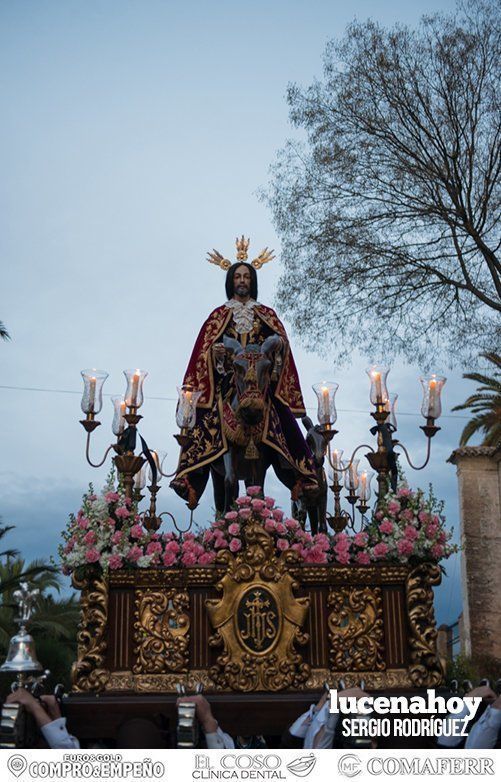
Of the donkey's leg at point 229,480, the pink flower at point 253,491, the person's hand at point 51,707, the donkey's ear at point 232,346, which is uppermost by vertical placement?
the donkey's ear at point 232,346

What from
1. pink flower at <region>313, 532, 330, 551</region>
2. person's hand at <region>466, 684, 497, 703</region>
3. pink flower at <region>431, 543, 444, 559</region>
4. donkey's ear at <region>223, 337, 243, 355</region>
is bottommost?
person's hand at <region>466, 684, 497, 703</region>

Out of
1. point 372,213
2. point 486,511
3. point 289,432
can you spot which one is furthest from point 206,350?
point 486,511

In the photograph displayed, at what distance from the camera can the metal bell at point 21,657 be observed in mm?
7104

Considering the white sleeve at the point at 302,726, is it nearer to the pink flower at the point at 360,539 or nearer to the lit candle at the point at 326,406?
the pink flower at the point at 360,539

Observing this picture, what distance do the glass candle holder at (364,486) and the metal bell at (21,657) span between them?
8.49m

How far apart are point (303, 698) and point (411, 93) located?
10.5 meters

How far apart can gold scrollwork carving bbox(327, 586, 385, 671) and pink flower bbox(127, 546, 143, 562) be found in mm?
1970

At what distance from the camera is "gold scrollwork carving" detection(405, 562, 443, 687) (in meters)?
9.12

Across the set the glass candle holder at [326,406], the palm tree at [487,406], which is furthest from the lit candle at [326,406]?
the palm tree at [487,406]

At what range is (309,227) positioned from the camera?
629 inches

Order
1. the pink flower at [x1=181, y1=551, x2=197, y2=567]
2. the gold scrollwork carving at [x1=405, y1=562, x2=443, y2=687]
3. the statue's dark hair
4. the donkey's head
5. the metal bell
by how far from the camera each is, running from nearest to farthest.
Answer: the metal bell, the gold scrollwork carving at [x1=405, y1=562, x2=443, y2=687], the pink flower at [x1=181, y1=551, x2=197, y2=567], the donkey's head, the statue's dark hair

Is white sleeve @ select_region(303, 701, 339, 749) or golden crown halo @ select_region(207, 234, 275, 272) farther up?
golden crown halo @ select_region(207, 234, 275, 272)

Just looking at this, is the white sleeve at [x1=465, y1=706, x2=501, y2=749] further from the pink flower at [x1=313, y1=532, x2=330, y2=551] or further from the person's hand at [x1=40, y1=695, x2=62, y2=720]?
the pink flower at [x1=313, y1=532, x2=330, y2=551]

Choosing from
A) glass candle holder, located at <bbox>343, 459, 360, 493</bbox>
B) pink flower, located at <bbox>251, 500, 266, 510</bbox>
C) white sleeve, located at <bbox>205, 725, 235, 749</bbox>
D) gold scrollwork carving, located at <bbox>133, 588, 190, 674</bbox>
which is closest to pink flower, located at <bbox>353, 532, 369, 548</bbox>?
pink flower, located at <bbox>251, 500, 266, 510</bbox>
